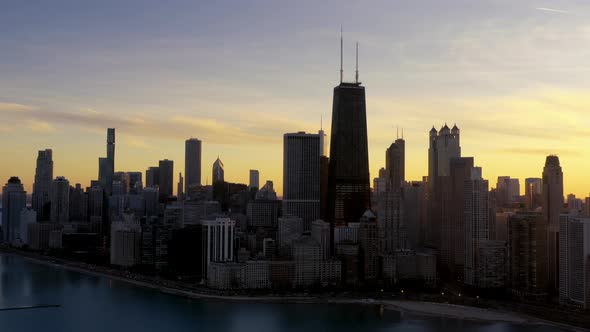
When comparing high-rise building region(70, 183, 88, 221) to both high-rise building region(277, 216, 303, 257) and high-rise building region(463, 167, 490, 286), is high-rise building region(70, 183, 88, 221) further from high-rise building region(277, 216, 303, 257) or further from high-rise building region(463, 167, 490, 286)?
high-rise building region(463, 167, 490, 286)

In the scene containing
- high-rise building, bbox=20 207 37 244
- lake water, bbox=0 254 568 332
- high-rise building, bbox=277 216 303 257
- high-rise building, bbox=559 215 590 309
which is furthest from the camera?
high-rise building, bbox=20 207 37 244

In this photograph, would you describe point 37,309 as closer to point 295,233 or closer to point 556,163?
point 295,233

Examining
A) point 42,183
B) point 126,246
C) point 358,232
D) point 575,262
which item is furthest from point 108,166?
point 575,262

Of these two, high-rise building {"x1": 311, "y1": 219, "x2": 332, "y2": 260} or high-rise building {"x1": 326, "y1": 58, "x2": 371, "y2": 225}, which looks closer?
high-rise building {"x1": 311, "y1": 219, "x2": 332, "y2": 260}

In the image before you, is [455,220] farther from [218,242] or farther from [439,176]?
[218,242]

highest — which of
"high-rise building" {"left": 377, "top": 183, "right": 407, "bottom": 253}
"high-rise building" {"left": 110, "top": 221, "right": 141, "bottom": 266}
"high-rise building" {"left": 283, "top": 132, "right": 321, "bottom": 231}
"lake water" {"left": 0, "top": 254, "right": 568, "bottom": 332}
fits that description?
"high-rise building" {"left": 283, "top": 132, "right": 321, "bottom": 231}

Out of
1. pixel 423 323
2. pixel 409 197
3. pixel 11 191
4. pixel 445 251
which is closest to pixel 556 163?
pixel 445 251

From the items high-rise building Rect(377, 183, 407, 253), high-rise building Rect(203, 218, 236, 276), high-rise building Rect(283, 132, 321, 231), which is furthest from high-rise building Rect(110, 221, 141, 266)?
high-rise building Rect(377, 183, 407, 253)

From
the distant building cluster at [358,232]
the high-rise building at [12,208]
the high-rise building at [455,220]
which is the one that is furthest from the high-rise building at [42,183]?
the high-rise building at [455,220]
